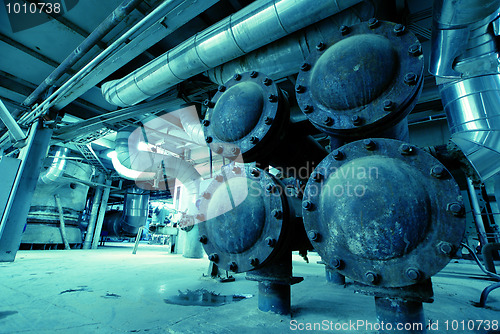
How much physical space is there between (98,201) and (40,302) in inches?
372

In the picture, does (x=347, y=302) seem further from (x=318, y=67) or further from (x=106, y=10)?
(x=106, y=10)

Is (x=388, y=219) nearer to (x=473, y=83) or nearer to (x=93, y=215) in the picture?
(x=473, y=83)

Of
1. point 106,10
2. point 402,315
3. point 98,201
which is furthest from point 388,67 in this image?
point 98,201

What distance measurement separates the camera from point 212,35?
7.40 feet

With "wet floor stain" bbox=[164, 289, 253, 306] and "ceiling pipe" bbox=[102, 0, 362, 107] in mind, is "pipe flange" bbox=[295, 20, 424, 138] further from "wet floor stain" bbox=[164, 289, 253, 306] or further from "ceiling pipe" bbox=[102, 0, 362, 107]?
"wet floor stain" bbox=[164, 289, 253, 306]

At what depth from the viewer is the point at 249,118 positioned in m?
1.38

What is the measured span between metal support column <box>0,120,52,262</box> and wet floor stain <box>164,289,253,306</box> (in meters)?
3.99

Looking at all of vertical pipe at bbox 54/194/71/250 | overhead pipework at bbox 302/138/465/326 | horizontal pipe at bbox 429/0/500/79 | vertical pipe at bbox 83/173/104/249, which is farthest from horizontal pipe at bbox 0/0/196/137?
vertical pipe at bbox 83/173/104/249

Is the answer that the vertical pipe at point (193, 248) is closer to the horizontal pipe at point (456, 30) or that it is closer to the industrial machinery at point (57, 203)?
the industrial machinery at point (57, 203)

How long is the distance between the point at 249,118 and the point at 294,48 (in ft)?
4.16

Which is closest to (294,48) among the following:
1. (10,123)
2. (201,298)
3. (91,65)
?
(201,298)

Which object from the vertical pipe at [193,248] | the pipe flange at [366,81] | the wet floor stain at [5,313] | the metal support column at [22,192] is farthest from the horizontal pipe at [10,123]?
the pipe flange at [366,81]

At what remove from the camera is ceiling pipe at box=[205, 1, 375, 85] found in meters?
1.94

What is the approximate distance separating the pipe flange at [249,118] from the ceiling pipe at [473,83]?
103 centimetres
